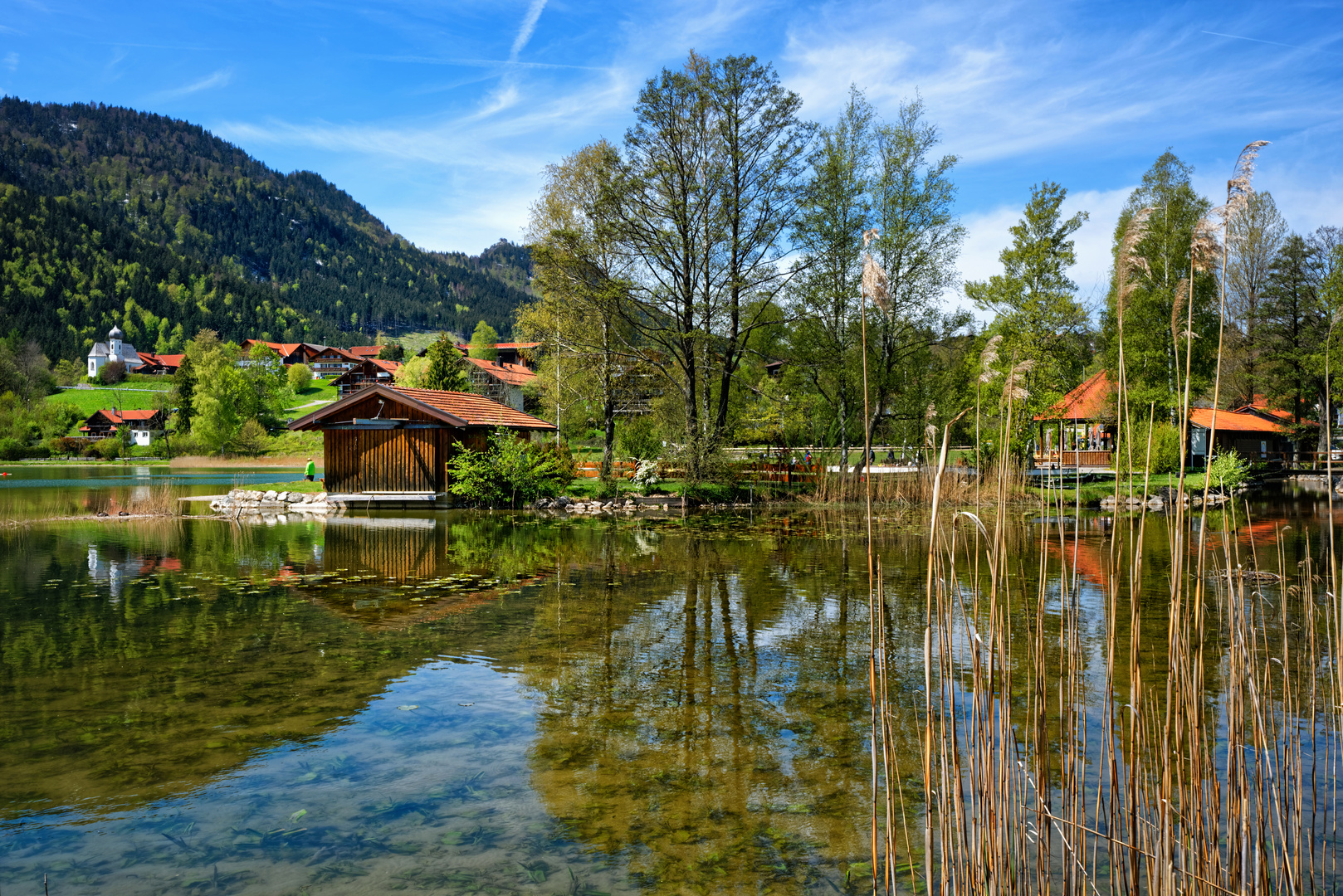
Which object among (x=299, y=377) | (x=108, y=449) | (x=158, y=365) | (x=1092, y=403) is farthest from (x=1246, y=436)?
(x=158, y=365)

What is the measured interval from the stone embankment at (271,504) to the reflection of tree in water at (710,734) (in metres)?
15.7

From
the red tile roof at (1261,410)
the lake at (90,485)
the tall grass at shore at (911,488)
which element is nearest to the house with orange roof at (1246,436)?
the red tile roof at (1261,410)

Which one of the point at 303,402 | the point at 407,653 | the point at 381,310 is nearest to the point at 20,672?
the point at 407,653

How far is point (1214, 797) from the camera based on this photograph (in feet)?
8.02

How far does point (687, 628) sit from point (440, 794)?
4.14 meters

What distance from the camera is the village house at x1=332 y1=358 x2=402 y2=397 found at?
8475 cm

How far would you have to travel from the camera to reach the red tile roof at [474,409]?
931 inches

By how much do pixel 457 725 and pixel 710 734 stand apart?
5.79ft

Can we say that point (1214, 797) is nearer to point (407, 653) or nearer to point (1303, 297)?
point (407, 653)

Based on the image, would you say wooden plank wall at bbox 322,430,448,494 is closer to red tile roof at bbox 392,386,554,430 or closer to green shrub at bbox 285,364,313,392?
red tile roof at bbox 392,386,554,430

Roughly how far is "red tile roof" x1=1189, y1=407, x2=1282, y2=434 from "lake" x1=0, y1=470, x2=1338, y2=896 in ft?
105

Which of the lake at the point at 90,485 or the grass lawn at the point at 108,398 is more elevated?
the grass lawn at the point at 108,398

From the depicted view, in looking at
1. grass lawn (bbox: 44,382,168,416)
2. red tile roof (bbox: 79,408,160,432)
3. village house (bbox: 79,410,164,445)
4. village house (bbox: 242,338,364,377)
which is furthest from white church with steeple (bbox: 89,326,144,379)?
village house (bbox: 79,410,164,445)

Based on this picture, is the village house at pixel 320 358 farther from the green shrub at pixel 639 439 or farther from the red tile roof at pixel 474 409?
the red tile roof at pixel 474 409
